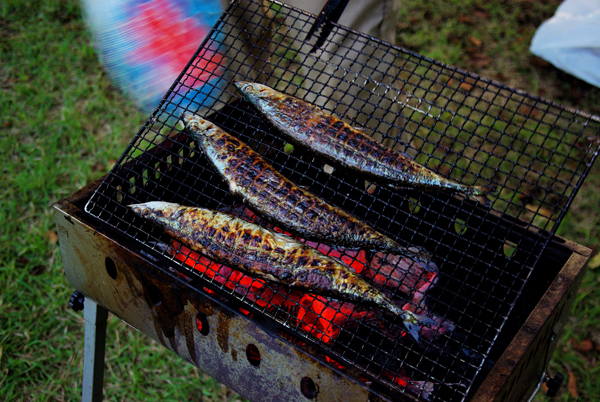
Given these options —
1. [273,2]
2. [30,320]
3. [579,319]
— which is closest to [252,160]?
[273,2]

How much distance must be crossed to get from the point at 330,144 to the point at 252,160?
52 cm

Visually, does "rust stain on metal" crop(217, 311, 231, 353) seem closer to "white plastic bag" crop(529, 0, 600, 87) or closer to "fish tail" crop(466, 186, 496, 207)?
"fish tail" crop(466, 186, 496, 207)

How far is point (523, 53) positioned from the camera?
6.84m

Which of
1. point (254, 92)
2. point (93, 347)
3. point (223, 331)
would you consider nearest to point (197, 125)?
point (254, 92)

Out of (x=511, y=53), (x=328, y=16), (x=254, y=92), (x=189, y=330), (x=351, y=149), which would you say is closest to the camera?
(x=189, y=330)

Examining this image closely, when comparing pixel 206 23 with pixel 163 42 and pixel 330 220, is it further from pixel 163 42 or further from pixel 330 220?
pixel 330 220

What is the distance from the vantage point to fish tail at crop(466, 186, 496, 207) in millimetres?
2695

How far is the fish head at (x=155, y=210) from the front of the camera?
272 centimetres

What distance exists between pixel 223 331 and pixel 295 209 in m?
0.81

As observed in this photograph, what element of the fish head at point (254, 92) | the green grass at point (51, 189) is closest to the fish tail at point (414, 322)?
the fish head at point (254, 92)

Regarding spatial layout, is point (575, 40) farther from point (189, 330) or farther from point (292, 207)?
point (189, 330)

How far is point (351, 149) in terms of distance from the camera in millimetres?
2879

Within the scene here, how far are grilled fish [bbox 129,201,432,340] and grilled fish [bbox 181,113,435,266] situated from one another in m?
0.12

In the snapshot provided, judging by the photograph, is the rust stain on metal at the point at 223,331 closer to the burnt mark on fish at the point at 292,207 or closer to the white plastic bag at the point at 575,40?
the burnt mark on fish at the point at 292,207
